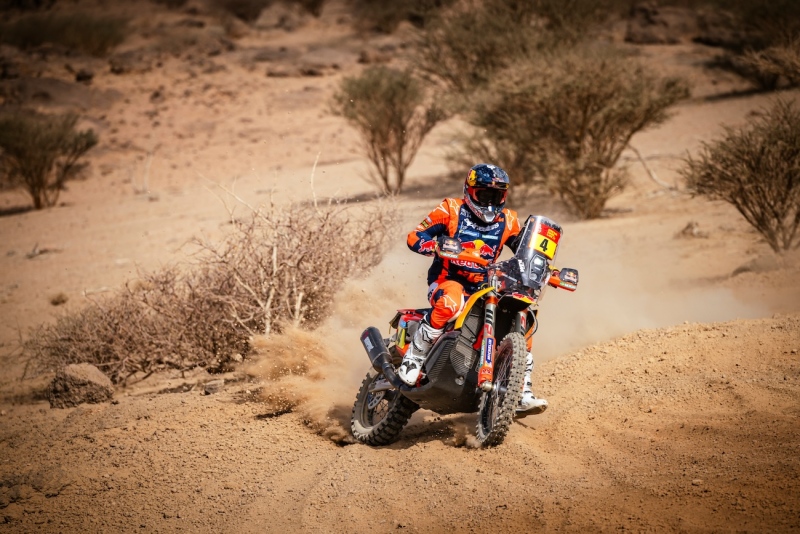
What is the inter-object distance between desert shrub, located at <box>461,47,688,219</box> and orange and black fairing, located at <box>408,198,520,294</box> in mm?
10385

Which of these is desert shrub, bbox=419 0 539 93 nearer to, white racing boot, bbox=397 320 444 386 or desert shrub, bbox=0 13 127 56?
white racing boot, bbox=397 320 444 386

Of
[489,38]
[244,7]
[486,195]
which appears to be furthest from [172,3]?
[486,195]

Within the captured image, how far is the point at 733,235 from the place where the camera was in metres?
13.4

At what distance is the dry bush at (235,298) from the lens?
28.8ft

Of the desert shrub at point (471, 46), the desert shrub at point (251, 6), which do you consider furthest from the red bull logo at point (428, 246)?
the desert shrub at point (251, 6)

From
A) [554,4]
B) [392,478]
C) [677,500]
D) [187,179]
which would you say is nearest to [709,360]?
[677,500]

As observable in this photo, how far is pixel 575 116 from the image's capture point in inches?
669

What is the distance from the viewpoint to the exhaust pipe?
19.7ft

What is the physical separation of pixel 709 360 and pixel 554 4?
2323 centimetres

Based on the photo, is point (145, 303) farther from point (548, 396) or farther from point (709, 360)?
point (709, 360)

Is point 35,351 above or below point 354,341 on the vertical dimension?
below

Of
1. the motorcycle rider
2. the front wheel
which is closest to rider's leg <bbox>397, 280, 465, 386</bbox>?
the motorcycle rider

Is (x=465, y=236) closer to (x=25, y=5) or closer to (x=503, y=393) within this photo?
(x=503, y=393)

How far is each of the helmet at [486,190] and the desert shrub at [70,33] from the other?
36.0m
